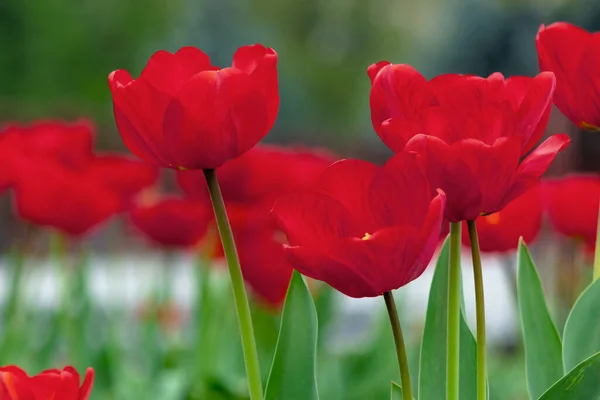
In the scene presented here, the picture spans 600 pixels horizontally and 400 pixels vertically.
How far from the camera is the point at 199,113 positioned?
→ 463 mm

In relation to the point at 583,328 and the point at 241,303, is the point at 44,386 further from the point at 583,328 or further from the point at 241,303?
the point at 583,328

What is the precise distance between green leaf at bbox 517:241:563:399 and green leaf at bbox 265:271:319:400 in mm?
118

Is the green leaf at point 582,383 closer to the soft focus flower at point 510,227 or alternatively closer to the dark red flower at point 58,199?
the soft focus flower at point 510,227

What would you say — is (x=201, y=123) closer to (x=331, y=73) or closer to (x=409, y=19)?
(x=331, y=73)

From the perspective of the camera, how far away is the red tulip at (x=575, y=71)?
0.50 metres

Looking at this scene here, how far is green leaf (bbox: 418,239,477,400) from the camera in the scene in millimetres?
514

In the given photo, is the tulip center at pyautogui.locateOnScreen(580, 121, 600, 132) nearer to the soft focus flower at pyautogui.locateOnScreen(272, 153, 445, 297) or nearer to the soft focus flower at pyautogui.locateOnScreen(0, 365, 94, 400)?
the soft focus flower at pyautogui.locateOnScreen(272, 153, 445, 297)

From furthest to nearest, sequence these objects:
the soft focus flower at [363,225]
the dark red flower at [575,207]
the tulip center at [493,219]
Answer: the dark red flower at [575,207], the tulip center at [493,219], the soft focus flower at [363,225]

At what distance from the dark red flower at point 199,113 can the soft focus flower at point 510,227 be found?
479mm

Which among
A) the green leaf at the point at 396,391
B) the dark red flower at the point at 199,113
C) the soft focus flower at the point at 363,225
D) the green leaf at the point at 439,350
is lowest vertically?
the green leaf at the point at 396,391

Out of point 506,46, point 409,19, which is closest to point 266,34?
point 409,19

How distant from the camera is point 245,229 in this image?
1038mm

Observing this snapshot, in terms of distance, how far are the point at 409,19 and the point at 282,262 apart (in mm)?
20689

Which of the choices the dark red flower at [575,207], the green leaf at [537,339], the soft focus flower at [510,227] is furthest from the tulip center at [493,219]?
the green leaf at [537,339]
